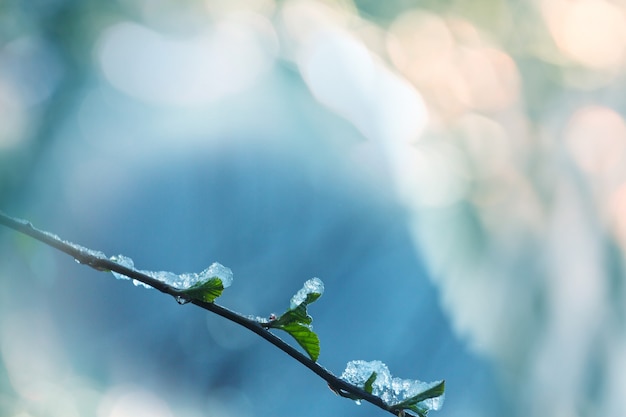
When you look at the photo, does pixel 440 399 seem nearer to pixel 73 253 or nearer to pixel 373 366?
pixel 373 366

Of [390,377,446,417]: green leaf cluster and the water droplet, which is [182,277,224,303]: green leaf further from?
[390,377,446,417]: green leaf cluster

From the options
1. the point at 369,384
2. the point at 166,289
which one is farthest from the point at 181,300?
the point at 369,384

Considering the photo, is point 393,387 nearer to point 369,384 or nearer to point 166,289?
point 369,384

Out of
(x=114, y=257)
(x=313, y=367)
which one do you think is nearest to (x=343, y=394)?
(x=313, y=367)

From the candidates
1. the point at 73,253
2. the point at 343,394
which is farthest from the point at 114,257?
the point at 343,394

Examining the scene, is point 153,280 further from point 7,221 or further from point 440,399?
point 440,399
